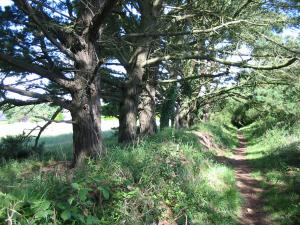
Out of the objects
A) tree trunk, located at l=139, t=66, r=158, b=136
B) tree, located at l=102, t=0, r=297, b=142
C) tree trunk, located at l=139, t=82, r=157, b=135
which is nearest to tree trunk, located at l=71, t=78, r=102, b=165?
tree, located at l=102, t=0, r=297, b=142

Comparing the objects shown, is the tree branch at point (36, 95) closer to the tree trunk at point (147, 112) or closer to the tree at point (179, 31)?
the tree at point (179, 31)

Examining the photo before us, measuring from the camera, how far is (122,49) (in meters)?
11.8

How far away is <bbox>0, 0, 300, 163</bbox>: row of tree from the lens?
741 cm

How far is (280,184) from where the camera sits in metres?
9.87

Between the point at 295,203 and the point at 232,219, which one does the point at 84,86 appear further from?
the point at 295,203

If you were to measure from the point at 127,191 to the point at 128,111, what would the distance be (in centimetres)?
663

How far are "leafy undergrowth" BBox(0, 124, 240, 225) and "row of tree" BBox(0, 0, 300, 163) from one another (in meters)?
1.47

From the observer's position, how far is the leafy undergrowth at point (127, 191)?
3975 millimetres

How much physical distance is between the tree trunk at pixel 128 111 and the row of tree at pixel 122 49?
0.11ft

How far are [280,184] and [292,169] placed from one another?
1.09 meters

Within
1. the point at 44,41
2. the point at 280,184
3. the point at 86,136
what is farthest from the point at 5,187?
the point at 280,184

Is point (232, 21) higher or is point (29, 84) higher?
point (232, 21)

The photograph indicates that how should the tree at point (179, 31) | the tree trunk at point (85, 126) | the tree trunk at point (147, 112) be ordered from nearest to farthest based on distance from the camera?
the tree trunk at point (85, 126)
the tree at point (179, 31)
the tree trunk at point (147, 112)

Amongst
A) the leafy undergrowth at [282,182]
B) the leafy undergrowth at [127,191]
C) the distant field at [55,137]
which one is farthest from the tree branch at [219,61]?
the distant field at [55,137]
